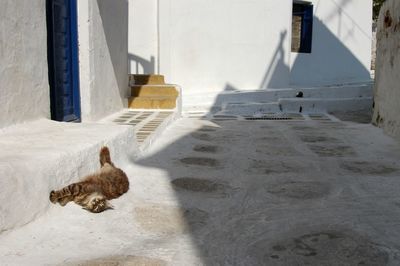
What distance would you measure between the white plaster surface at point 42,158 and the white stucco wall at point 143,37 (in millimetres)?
5719

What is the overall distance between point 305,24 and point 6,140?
10.4 meters

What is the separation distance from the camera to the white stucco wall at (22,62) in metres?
3.40

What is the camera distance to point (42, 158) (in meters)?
2.70

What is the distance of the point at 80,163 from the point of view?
307 cm

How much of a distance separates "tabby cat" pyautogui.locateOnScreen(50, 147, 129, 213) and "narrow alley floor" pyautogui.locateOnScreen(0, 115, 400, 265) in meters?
0.05

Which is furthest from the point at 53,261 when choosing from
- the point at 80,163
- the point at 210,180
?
the point at 210,180

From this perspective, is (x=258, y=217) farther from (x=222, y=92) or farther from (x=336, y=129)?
(x=222, y=92)

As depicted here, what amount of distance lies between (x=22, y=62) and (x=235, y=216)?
2259 mm

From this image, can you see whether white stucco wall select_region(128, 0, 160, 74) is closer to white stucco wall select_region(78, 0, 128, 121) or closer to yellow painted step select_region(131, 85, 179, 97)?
yellow painted step select_region(131, 85, 179, 97)

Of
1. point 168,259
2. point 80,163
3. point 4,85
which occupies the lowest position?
point 168,259

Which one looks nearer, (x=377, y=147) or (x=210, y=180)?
(x=210, y=180)

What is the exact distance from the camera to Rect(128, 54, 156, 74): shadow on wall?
9.53 metres

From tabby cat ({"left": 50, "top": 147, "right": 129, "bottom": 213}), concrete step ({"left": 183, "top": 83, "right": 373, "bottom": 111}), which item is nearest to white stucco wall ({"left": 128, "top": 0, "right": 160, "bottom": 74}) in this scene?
concrete step ({"left": 183, "top": 83, "right": 373, "bottom": 111})

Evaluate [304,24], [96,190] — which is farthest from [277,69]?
[96,190]
